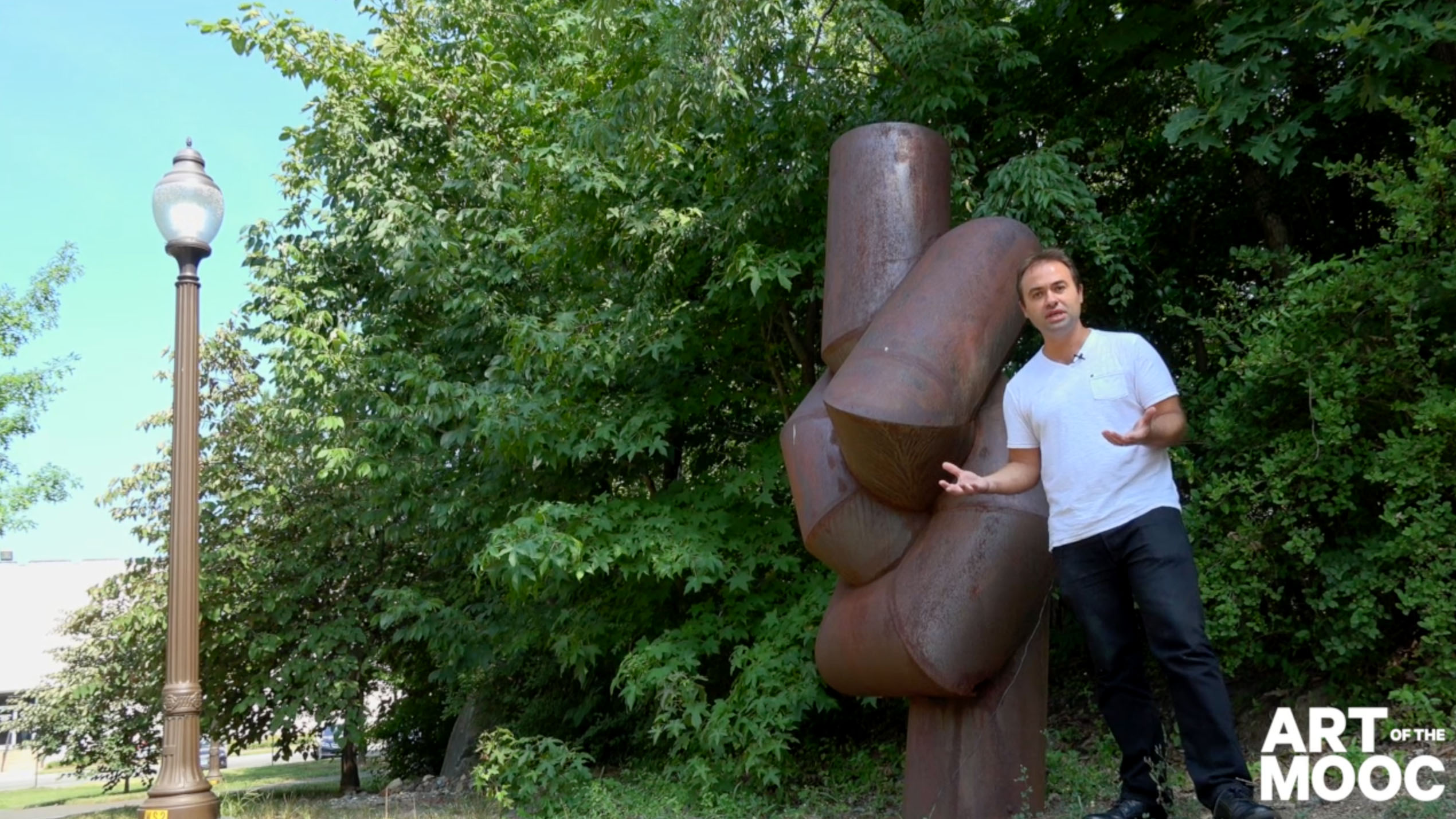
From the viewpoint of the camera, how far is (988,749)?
495cm

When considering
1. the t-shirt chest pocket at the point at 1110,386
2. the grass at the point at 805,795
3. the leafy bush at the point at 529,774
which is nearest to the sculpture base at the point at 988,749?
the grass at the point at 805,795

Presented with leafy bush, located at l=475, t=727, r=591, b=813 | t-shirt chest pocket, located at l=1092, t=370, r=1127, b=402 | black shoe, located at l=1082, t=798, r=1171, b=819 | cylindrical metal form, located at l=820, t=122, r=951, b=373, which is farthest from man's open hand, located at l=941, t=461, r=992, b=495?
leafy bush, located at l=475, t=727, r=591, b=813

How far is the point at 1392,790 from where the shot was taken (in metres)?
4.06

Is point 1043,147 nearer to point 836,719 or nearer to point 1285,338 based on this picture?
point 1285,338

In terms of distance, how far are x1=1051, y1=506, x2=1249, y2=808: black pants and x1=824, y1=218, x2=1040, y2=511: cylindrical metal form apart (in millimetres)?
1386

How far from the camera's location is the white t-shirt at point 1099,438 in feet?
11.1

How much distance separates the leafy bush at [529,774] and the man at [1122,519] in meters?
4.61

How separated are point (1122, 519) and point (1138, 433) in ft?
0.90

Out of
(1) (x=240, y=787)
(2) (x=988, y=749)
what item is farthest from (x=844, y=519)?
(1) (x=240, y=787)

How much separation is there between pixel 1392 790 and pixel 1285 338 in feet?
8.09

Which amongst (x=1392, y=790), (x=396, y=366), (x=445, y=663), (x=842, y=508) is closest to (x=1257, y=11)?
(x=842, y=508)

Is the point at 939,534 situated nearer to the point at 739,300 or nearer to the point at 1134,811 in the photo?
the point at 1134,811

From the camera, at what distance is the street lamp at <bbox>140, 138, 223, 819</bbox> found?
6.00m

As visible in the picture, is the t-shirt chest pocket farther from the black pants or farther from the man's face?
the black pants
